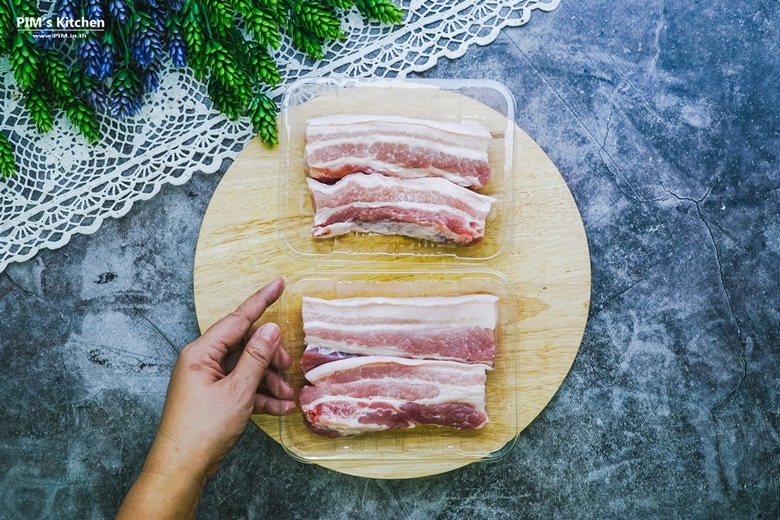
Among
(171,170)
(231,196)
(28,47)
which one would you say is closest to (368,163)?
(231,196)

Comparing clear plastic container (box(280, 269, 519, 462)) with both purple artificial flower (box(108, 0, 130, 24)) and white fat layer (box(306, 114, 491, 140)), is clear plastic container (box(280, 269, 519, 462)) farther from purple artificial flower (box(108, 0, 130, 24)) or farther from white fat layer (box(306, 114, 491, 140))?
purple artificial flower (box(108, 0, 130, 24))

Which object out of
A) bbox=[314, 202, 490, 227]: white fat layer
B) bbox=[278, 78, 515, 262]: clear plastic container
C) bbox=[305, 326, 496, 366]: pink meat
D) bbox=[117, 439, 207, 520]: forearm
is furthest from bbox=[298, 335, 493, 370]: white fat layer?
bbox=[117, 439, 207, 520]: forearm

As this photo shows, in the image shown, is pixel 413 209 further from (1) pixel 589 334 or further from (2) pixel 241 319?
(1) pixel 589 334

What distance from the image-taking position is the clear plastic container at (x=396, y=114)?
197 cm

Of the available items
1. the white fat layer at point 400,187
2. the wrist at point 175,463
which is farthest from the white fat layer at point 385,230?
the wrist at point 175,463

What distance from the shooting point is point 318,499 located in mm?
2100

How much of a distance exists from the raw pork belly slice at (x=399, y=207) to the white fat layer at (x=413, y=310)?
203mm

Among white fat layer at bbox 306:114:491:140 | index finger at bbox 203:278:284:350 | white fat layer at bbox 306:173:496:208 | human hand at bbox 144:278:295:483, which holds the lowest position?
human hand at bbox 144:278:295:483

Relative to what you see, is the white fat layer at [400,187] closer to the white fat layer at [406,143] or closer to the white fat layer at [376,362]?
the white fat layer at [406,143]

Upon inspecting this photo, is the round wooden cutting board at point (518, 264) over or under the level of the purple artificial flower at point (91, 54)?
under

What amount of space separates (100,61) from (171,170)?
1.32 ft

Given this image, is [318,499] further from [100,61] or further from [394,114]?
[100,61]

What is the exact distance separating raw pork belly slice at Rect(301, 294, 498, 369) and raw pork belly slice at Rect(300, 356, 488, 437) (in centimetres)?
5

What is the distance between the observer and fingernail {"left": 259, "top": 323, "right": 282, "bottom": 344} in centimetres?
178
